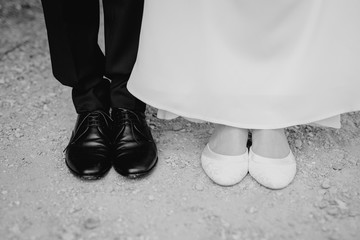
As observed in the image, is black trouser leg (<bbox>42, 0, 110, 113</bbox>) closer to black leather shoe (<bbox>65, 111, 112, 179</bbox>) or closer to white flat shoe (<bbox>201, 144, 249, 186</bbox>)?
black leather shoe (<bbox>65, 111, 112, 179</bbox>)

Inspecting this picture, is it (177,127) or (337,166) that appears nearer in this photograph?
(337,166)

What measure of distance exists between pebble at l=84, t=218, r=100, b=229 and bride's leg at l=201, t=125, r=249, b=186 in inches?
14.9

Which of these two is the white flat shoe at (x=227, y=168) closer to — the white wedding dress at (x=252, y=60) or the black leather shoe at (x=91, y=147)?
the white wedding dress at (x=252, y=60)

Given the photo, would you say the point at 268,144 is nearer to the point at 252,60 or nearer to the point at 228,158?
the point at 228,158

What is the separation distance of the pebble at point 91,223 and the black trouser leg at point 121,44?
1.34 ft

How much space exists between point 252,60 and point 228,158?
311 mm

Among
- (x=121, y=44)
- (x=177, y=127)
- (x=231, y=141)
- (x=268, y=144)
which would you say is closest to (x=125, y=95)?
(x=121, y=44)

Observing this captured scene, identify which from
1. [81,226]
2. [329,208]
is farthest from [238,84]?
[81,226]

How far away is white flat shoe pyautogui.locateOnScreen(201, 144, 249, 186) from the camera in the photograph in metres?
1.23

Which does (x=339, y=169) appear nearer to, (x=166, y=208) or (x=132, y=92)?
(x=166, y=208)

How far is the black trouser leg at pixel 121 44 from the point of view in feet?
3.98

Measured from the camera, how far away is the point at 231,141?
1252mm

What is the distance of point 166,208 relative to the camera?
1.18m

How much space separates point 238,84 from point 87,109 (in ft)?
1.74
